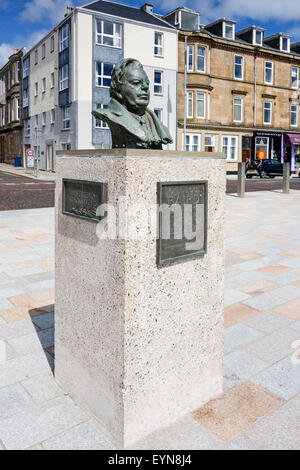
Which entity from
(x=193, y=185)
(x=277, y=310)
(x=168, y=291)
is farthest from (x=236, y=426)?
(x=277, y=310)

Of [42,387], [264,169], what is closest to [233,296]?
[42,387]

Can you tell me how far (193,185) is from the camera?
8.93ft

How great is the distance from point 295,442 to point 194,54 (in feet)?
116

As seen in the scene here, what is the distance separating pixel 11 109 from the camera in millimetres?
49781

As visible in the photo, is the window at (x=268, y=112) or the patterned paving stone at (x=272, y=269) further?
the window at (x=268, y=112)

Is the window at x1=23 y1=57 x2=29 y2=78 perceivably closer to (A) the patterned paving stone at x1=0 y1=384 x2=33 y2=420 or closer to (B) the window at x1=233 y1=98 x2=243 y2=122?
(B) the window at x1=233 y1=98 x2=243 y2=122

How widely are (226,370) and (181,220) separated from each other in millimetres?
1425

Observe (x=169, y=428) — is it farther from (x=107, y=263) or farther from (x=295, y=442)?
(x=107, y=263)

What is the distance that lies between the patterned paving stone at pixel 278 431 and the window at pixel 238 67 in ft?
124

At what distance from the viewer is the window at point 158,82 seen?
34125 mm

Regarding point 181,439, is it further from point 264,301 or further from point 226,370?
point 264,301

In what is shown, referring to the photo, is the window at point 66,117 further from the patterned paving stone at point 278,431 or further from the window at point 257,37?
the patterned paving stone at point 278,431

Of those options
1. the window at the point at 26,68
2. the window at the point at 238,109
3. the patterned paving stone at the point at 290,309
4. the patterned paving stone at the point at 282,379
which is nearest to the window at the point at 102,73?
the window at the point at 238,109

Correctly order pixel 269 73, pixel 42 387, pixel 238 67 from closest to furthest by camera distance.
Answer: pixel 42 387
pixel 238 67
pixel 269 73
